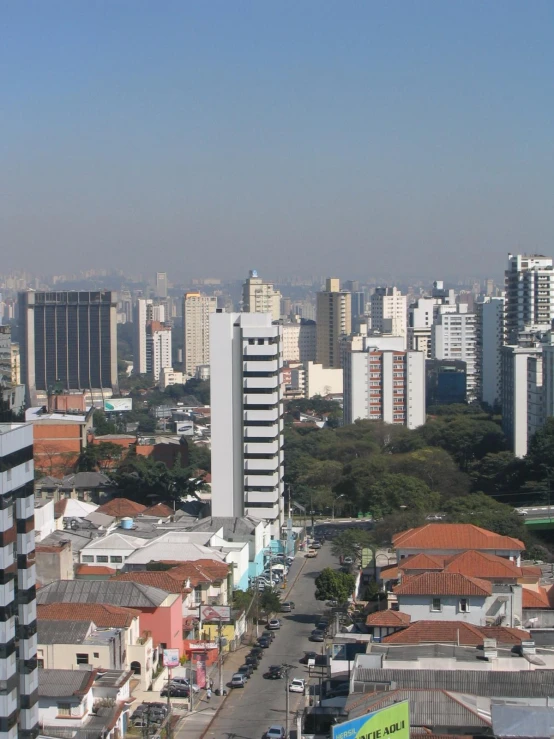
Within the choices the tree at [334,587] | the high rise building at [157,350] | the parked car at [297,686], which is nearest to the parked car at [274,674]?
the parked car at [297,686]

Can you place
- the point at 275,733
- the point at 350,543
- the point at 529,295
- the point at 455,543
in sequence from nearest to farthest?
the point at 275,733, the point at 455,543, the point at 350,543, the point at 529,295

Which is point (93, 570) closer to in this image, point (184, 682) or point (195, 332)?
point (184, 682)

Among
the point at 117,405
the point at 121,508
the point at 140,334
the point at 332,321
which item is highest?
the point at 332,321

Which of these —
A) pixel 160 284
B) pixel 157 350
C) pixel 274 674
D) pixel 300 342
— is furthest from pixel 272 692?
pixel 160 284

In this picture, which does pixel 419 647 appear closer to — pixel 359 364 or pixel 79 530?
pixel 79 530

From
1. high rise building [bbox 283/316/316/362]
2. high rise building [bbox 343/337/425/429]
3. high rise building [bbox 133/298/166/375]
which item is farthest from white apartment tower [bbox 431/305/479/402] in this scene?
high rise building [bbox 133/298/166/375]

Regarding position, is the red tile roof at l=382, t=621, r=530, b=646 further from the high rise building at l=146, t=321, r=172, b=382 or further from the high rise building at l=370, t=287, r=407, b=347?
the high rise building at l=146, t=321, r=172, b=382
